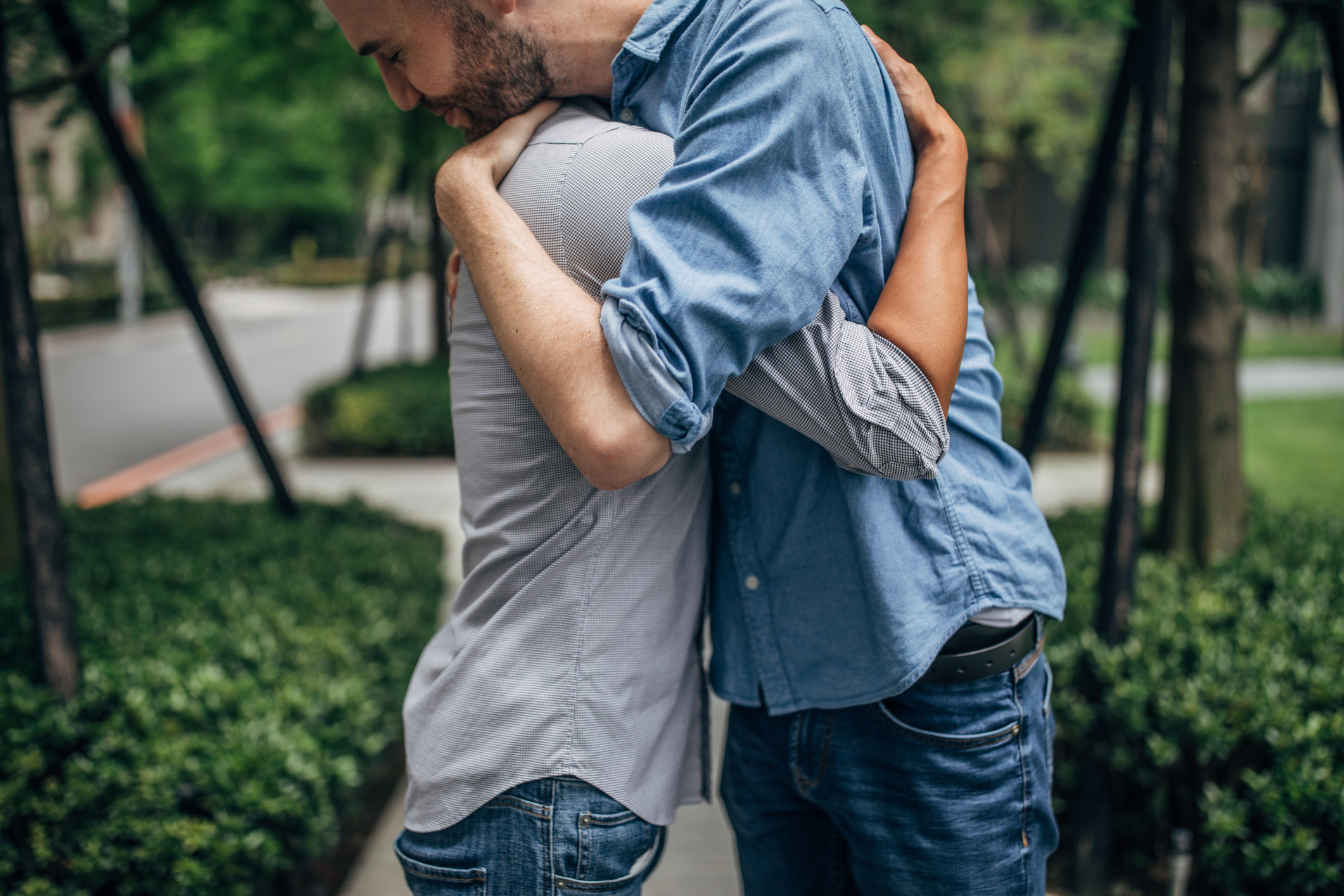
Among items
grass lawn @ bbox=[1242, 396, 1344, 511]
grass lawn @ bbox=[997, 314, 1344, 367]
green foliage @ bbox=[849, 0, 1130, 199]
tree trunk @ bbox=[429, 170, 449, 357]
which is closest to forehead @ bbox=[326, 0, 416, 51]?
green foliage @ bbox=[849, 0, 1130, 199]

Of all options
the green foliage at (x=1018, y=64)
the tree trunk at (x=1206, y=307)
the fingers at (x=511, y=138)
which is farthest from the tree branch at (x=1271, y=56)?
the fingers at (x=511, y=138)

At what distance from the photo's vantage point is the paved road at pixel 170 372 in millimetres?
9445

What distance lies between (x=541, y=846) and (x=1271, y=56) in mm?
3839

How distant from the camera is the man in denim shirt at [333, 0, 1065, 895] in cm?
98

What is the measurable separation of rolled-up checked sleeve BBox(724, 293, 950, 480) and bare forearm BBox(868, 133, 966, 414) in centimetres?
2

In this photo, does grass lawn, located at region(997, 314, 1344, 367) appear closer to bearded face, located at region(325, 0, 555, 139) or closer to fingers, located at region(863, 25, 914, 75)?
fingers, located at region(863, 25, 914, 75)

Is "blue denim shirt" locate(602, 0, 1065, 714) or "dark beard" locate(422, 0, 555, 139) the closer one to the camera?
"blue denim shirt" locate(602, 0, 1065, 714)

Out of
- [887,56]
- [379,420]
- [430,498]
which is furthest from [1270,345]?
[887,56]

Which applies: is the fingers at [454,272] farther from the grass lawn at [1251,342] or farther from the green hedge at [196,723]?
the grass lawn at [1251,342]

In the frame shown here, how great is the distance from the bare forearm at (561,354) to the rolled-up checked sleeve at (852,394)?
0.15 meters

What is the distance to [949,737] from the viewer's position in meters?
1.22

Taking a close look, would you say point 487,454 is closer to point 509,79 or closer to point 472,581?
point 472,581

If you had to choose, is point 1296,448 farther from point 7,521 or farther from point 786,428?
point 7,521

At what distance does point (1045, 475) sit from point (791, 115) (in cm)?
763
